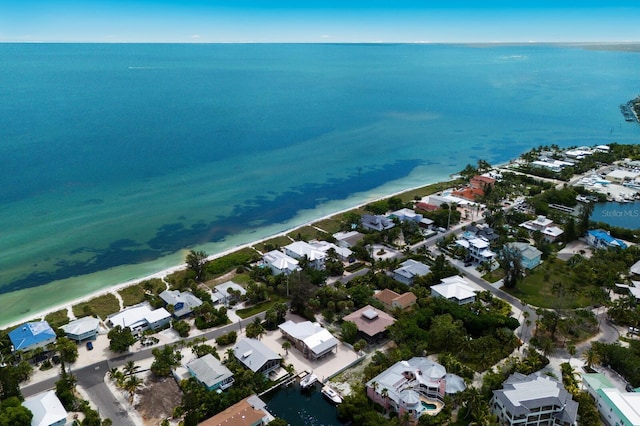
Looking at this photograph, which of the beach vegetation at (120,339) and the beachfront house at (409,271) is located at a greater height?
the beach vegetation at (120,339)

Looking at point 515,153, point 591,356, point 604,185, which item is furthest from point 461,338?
point 515,153

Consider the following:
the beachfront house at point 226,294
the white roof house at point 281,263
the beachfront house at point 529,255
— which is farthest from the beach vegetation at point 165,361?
the beachfront house at point 529,255

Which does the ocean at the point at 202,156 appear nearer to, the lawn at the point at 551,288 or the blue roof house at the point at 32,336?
the blue roof house at the point at 32,336

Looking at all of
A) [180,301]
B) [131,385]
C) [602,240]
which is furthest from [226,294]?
[602,240]

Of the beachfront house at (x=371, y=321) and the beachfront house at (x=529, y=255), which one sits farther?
the beachfront house at (x=529, y=255)

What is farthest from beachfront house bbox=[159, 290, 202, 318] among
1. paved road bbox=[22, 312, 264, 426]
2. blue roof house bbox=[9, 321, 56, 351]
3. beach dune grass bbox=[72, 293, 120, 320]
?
blue roof house bbox=[9, 321, 56, 351]

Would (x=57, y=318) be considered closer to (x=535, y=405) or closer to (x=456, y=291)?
(x=456, y=291)

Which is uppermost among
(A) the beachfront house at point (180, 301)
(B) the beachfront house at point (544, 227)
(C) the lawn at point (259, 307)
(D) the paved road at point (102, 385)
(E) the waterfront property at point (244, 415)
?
(E) the waterfront property at point (244, 415)

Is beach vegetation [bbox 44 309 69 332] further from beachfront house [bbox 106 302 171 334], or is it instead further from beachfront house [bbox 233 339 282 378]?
beachfront house [bbox 233 339 282 378]
